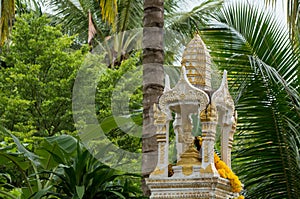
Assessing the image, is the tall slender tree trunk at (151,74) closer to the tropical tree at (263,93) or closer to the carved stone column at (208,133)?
the carved stone column at (208,133)

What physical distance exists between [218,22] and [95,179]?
4.21 metres

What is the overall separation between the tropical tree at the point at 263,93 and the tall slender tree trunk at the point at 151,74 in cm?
151

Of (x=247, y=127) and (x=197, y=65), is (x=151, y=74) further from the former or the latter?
(x=247, y=127)

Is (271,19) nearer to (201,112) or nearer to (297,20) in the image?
(297,20)

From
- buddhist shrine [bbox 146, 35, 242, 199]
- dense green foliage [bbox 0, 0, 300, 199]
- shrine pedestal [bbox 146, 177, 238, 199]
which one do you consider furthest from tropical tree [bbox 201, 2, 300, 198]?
shrine pedestal [bbox 146, 177, 238, 199]

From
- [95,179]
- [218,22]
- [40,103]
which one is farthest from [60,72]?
[95,179]

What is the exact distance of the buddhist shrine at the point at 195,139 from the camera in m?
6.84

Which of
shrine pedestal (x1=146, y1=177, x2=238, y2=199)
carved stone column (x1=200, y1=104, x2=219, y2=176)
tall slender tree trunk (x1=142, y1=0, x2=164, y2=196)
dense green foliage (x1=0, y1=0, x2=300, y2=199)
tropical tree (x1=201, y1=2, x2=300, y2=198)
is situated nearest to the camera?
shrine pedestal (x1=146, y1=177, x2=238, y2=199)

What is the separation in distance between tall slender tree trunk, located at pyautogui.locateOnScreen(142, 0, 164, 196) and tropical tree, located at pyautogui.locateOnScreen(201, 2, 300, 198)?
151cm

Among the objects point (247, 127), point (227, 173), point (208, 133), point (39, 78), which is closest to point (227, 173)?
point (227, 173)

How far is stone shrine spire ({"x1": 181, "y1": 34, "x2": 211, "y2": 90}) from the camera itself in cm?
740

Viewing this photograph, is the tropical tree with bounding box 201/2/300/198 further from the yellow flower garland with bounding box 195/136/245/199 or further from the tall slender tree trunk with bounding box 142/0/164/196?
the yellow flower garland with bounding box 195/136/245/199

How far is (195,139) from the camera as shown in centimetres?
755

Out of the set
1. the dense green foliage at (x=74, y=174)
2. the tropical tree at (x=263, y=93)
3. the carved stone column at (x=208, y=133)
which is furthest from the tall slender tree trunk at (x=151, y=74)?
the tropical tree at (x=263, y=93)
